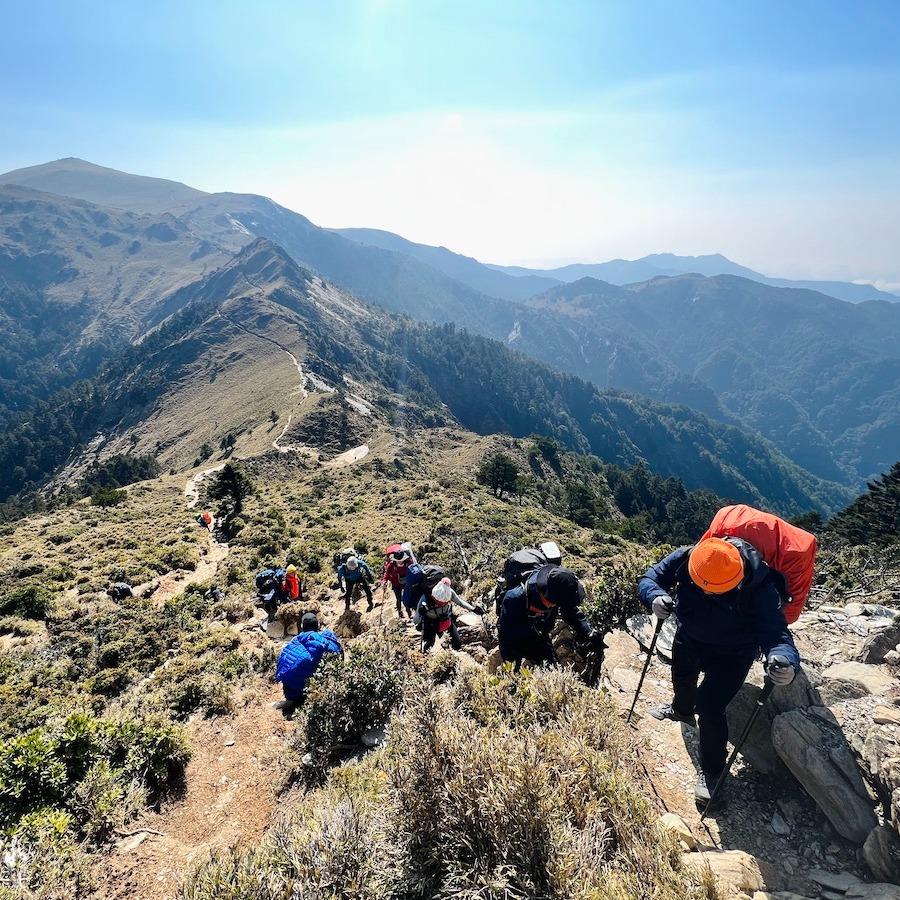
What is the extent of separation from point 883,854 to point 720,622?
1.78 metres

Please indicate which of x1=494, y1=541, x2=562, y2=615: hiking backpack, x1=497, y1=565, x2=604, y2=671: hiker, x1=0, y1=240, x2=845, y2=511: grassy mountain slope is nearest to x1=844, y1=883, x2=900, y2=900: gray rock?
x1=497, y1=565, x2=604, y2=671: hiker

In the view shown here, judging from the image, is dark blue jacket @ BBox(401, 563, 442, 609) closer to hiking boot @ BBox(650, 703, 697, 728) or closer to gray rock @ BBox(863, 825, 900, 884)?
hiking boot @ BBox(650, 703, 697, 728)

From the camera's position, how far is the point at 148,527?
27.7 meters

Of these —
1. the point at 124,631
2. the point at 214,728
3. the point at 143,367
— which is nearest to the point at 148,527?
the point at 124,631

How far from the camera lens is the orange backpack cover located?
4570mm

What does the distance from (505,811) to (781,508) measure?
201 meters

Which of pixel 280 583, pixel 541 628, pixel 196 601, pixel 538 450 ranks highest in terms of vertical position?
pixel 541 628

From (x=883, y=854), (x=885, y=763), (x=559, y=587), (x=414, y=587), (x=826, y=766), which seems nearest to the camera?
(x=883, y=854)

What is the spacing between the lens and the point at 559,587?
5.48 meters

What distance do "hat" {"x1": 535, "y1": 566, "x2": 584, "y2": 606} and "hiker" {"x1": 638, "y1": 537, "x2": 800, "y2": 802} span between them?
708 millimetres

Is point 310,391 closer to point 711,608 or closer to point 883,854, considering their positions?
point 711,608

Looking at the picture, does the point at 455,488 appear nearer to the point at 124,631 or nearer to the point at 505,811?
the point at 124,631

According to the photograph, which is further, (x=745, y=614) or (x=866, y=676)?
(x=866, y=676)

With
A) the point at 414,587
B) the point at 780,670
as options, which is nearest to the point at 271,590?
the point at 414,587
